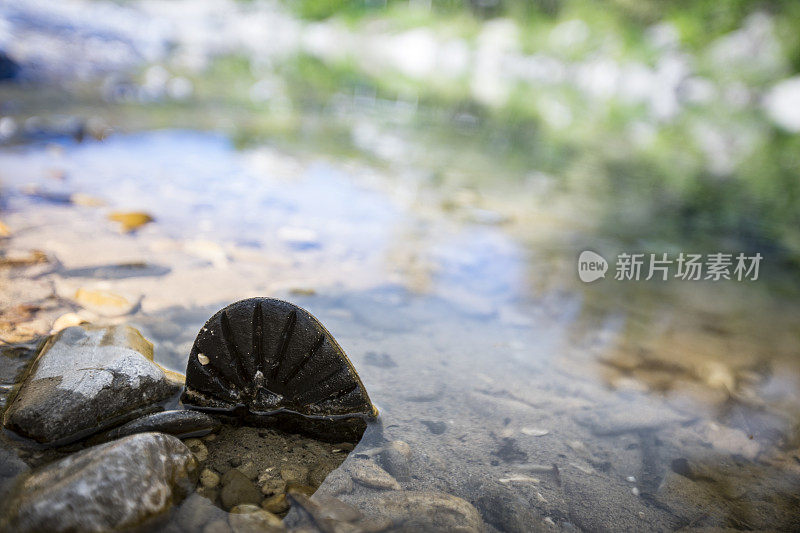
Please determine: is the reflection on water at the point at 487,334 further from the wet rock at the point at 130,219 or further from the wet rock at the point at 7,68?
the wet rock at the point at 7,68

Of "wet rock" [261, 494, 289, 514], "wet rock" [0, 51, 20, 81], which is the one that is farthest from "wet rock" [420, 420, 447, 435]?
"wet rock" [0, 51, 20, 81]

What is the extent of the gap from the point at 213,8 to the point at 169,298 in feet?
98.6

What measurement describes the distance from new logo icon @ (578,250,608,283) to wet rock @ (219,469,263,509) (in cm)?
291

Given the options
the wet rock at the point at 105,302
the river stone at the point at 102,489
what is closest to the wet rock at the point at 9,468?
the river stone at the point at 102,489

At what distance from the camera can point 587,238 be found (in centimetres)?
471

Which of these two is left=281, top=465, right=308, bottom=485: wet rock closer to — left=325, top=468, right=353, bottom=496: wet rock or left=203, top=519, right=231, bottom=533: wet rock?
left=325, top=468, right=353, bottom=496: wet rock

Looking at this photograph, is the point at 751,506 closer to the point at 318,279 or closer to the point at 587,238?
the point at 318,279

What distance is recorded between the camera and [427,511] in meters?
1.60

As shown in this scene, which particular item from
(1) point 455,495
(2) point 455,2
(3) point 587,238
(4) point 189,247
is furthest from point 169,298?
(2) point 455,2

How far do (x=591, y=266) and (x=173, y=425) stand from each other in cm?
334

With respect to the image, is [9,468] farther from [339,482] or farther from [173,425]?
[339,482]

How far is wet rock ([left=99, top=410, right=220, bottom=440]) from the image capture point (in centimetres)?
161

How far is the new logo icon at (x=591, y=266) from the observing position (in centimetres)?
386

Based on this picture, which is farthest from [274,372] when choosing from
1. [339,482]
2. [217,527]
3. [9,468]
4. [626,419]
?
[626,419]
